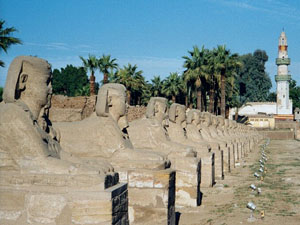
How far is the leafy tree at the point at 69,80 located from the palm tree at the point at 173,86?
1286 centimetres

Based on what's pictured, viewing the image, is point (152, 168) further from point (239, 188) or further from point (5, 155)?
point (239, 188)

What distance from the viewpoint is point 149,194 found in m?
6.63

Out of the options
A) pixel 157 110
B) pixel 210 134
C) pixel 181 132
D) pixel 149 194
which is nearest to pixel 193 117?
pixel 210 134

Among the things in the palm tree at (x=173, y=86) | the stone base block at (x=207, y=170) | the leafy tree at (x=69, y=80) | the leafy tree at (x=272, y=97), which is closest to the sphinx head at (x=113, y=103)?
the stone base block at (x=207, y=170)

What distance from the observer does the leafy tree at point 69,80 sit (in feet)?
171

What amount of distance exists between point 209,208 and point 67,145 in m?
4.35

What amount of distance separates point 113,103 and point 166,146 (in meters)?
2.67

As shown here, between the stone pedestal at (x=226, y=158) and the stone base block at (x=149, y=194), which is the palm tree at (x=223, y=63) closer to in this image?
the stone pedestal at (x=226, y=158)

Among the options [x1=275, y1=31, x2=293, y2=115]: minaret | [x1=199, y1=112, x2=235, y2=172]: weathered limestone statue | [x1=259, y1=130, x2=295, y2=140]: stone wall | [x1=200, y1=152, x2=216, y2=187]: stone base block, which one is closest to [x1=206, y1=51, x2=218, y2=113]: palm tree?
[x1=199, y1=112, x2=235, y2=172]: weathered limestone statue

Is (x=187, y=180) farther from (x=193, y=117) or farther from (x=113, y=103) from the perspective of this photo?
(x=193, y=117)

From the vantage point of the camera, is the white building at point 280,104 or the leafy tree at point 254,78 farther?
the leafy tree at point 254,78

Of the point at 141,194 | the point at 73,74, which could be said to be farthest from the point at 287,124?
the point at 141,194

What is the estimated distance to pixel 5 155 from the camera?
4594 mm

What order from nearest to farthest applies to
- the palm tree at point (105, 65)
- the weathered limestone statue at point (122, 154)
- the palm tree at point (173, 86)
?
the weathered limestone statue at point (122, 154), the palm tree at point (105, 65), the palm tree at point (173, 86)
